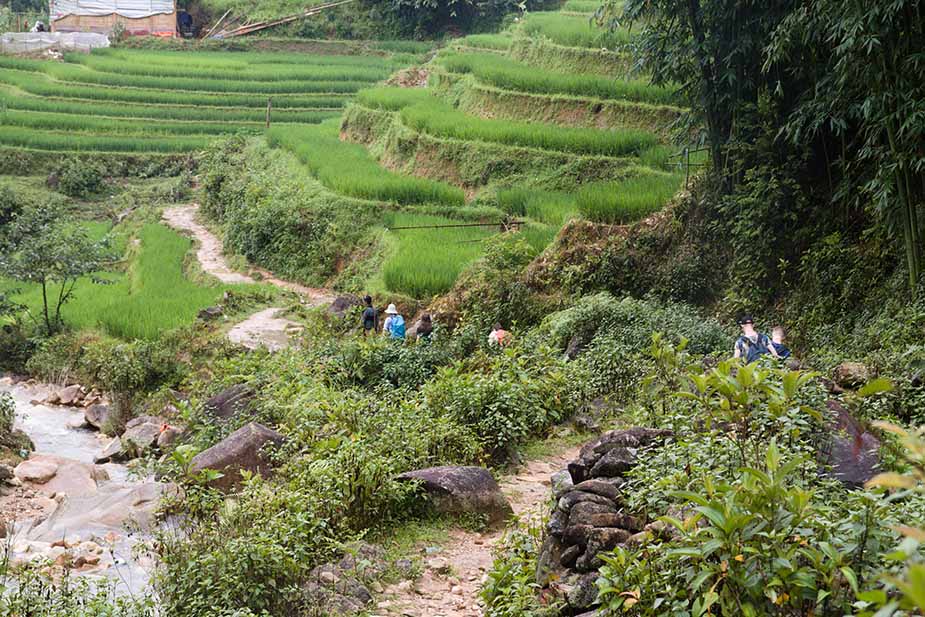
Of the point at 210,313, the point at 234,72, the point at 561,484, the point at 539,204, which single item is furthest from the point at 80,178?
the point at 561,484

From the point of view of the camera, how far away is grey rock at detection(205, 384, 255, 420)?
10977 millimetres

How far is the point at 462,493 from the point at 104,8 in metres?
39.4

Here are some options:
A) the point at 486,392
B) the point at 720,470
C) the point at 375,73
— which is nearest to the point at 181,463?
the point at 486,392

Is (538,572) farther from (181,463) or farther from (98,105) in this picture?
(98,105)

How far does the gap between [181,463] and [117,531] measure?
7.81ft

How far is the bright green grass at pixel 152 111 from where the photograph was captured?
3116 centimetres

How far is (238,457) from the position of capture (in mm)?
8594

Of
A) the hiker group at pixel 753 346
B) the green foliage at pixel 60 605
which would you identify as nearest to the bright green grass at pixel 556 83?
the hiker group at pixel 753 346

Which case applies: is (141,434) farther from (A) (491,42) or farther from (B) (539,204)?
(A) (491,42)

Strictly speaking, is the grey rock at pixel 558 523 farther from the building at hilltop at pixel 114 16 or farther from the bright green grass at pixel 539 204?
the building at hilltop at pixel 114 16

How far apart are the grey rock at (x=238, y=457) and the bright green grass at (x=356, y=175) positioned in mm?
10779

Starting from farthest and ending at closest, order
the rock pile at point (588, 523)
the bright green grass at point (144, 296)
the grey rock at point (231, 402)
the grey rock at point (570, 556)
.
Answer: the bright green grass at point (144, 296) → the grey rock at point (231, 402) → the grey rock at point (570, 556) → the rock pile at point (588, 523)

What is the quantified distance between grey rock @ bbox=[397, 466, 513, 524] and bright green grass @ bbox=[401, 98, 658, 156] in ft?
35.8

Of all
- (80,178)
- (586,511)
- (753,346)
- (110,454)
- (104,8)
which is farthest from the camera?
(104,8)
